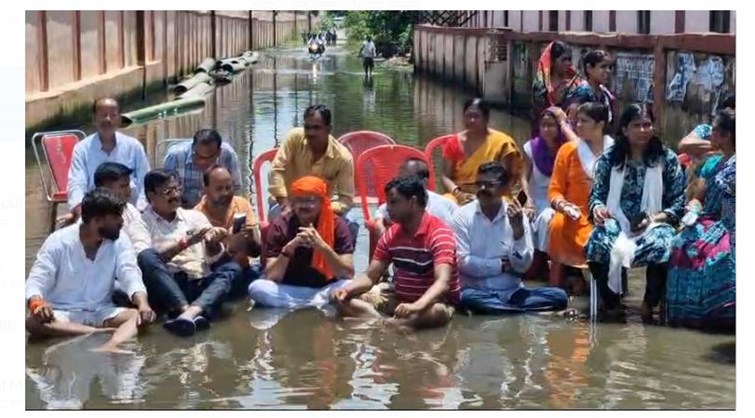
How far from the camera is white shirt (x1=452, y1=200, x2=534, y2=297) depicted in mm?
7113

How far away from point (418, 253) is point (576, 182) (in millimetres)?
1334

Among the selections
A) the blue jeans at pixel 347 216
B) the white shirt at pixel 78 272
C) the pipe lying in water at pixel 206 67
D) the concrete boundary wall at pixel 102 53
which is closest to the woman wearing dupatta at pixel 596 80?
the blue jeans at pixel 347 216

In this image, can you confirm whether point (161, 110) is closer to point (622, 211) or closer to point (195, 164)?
point (195, 164)

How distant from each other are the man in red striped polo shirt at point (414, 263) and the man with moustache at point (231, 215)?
2.83 ft

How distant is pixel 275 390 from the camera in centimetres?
569

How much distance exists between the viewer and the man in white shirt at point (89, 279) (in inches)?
254

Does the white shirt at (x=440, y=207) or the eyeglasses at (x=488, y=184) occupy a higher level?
the eyeglasses at (x=488, y=184)

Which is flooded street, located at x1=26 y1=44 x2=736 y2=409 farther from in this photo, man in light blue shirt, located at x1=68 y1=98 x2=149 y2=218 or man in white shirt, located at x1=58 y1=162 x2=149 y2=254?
man in light blue shirt, located at x1=68 y1=98 x2=149 y2=218

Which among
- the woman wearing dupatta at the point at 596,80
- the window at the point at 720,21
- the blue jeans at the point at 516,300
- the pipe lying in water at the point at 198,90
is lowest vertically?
the blue jeans at the point at 516,300

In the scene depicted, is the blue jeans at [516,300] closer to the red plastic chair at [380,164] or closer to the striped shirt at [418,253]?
the striped shirt at [418,253]

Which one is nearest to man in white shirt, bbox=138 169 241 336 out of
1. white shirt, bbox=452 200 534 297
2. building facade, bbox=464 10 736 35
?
white shirt, bbox=452 200 534 297

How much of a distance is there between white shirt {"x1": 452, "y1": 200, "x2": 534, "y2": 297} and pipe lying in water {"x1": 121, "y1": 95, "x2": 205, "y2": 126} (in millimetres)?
12467
